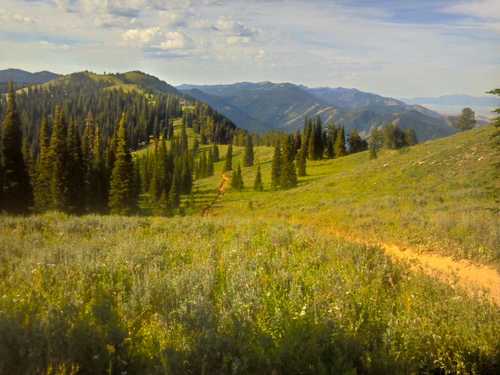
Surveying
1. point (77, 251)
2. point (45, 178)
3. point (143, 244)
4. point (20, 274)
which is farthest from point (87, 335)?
point (45, 178)

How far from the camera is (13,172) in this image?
42.9 meters

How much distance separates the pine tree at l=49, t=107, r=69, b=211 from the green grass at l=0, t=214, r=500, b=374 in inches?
1617

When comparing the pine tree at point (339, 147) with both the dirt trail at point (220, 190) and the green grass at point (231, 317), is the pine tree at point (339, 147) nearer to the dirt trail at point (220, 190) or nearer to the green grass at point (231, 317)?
the dirt trail at point (220, 190)

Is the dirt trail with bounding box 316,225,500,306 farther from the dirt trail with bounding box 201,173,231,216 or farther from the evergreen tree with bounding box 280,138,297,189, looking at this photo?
the evergreen tree with bounding box 280,138,297,189

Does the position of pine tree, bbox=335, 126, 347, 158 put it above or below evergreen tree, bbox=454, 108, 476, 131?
below

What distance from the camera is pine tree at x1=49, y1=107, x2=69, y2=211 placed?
44.8 metres

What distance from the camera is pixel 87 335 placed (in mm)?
4086

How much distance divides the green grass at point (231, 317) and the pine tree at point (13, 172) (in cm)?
4090

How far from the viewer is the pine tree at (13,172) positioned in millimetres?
42312

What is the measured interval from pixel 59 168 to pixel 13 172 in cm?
472

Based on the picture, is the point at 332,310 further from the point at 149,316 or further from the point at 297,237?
the point at 297,237

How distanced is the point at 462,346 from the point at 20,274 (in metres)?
6.58

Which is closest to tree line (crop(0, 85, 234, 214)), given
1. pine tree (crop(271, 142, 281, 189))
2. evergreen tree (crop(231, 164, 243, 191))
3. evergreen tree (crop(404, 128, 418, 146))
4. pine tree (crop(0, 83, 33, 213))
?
pine tree (crop(0, 83, 33, 213))

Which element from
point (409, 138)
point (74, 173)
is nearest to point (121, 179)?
point (74, 173)
